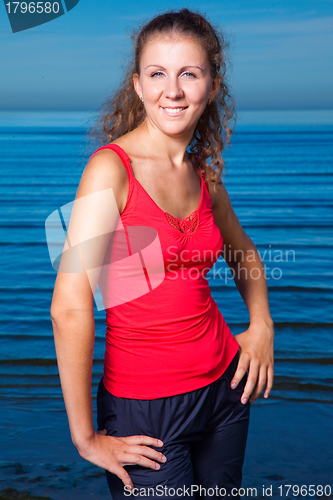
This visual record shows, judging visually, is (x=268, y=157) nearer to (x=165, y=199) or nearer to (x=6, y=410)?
(x=6, y=410)

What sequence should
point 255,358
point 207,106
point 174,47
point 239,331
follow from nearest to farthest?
point 174,47, point 255,358, point 207,106, point 239,331

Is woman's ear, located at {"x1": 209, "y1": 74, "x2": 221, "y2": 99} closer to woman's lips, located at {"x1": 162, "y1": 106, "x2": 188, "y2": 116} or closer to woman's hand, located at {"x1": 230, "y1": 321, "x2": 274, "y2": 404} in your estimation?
woman's lips, located at {"x1": 162, "y1": 106, "x2": 188, "y2": 116}

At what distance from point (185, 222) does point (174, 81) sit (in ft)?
1.56

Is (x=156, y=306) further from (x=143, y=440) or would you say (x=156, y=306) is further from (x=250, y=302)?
(x=250, y=302)

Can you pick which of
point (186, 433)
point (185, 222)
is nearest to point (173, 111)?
point (185, 222)

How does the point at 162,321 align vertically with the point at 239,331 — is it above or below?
above

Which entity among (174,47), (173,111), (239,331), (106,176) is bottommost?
(239,331)

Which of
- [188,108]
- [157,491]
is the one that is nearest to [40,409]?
[157,491]

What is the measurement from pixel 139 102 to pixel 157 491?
1.45m

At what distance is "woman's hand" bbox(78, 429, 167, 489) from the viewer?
1.62 metres

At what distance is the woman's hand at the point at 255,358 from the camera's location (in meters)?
1.94

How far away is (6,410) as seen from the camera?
166 inches

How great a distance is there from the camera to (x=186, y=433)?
1.71m

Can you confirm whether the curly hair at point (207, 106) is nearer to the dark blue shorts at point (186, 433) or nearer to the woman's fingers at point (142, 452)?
the dark blue shorts at point (186, 433)
